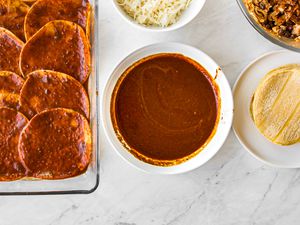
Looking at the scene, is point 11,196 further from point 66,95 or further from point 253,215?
point 253,215

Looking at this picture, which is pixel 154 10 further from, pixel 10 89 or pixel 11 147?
pixel 11 147

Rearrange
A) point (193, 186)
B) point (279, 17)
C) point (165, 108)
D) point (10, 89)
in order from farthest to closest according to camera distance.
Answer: point (193, 186) < point (165, 108) < point (10, 89) < point (279, 17)

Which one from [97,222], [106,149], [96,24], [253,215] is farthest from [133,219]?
[96,24]

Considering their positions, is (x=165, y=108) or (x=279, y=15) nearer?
(x=279, y=15)

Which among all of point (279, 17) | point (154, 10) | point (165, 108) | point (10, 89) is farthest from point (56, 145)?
point (279, 17)

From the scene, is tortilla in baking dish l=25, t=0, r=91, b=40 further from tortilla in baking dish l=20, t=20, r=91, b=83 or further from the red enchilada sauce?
the red enchilada sauce

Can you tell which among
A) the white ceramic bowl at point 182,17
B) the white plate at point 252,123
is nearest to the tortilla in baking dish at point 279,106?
the white plate at point 252,123

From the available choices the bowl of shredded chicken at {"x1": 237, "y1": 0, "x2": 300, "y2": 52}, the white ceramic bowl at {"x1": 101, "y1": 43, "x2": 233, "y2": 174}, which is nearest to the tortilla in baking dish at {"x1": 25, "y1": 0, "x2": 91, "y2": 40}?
the white ceramic bowl at {"x1": 101, "y1": 43, "x2": 233, "y2": 174}
